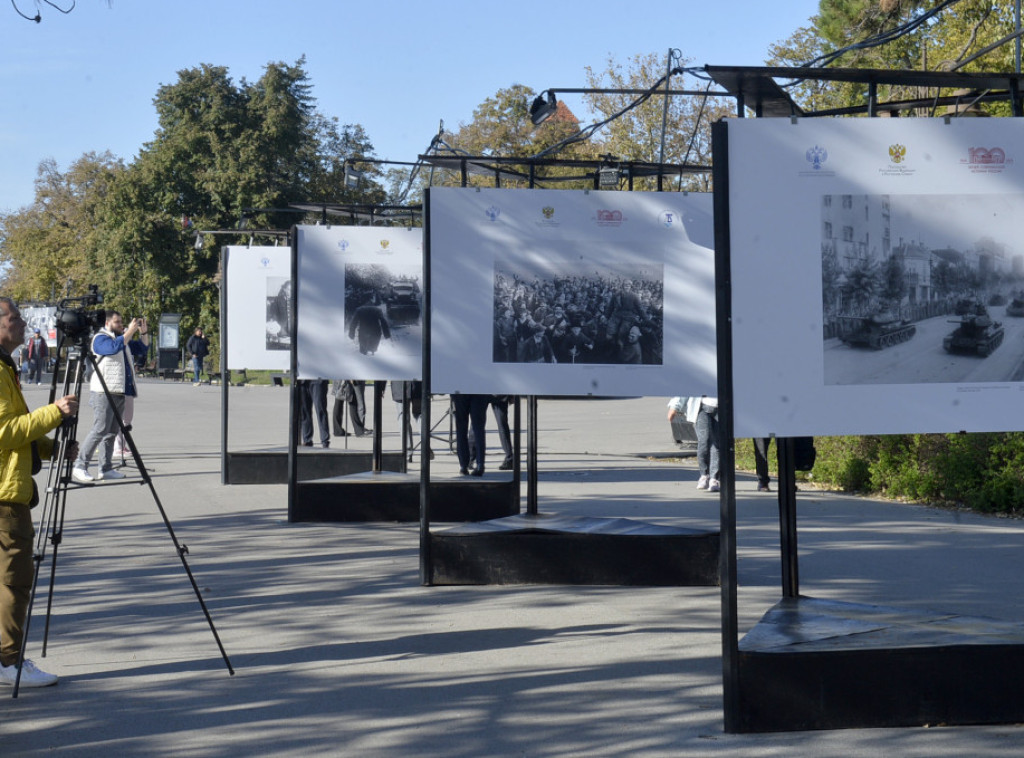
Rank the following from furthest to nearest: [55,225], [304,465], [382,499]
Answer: [55,225] → [304,465] → [382,499]

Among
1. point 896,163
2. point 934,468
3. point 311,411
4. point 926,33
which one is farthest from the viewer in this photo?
point 926,33

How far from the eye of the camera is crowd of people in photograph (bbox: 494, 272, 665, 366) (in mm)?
8789

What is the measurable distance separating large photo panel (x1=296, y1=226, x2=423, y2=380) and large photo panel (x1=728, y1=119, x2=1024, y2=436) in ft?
23.8

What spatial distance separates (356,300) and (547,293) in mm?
3898

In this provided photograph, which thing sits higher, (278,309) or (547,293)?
(278,309)

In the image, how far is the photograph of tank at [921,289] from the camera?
5.33m

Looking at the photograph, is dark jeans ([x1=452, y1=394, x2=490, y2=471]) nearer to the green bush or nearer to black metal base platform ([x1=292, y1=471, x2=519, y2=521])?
black metal base platform ([x1=292, y1=471, x2=519, y2=521])

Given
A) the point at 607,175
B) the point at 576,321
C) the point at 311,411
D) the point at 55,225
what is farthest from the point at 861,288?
the point at 55,225

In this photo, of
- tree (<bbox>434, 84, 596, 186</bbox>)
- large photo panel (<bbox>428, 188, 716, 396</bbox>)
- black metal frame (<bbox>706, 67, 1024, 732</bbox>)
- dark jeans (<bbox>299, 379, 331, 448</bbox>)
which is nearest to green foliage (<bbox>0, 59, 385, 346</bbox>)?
tree (<bbox>434, 84, 596, 186</bbox>)

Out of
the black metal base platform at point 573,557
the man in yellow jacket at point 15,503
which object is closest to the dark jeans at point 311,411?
the black metal base platform at point 573,557

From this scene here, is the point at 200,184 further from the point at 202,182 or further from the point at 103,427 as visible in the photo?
the point at 103,427

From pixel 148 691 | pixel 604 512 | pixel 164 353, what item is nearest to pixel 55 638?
pixel 148 691

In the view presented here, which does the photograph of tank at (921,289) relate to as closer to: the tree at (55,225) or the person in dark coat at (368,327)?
the person in dark coat at (368,327)

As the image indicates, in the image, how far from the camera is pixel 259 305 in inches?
614
